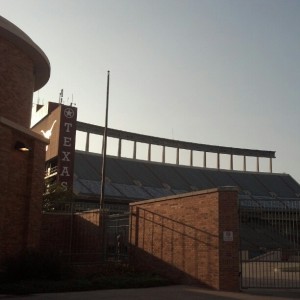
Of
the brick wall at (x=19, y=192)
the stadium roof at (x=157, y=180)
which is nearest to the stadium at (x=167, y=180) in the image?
the stadium roof at (x=157, y=180)

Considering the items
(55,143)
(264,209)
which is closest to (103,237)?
(264,209)

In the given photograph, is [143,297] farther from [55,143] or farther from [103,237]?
[55,143]

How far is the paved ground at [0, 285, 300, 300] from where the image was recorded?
46.6 feet

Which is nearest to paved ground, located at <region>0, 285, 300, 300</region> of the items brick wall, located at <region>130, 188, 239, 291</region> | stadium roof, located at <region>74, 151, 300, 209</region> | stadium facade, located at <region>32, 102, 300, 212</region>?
brick wall, located at <region>130, 188, 239, 291</region>

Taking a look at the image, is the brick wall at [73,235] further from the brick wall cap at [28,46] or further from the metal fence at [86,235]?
the brick wall cap at [28,46]

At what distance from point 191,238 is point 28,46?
10.5 metres


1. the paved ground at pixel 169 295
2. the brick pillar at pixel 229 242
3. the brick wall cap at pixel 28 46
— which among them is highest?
the brick wall cap at pixel 28 46

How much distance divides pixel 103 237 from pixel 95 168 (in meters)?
32.6

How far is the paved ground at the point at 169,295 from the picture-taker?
14.2m

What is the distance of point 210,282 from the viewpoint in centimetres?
1678

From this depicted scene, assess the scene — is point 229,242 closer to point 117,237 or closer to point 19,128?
point 117,237

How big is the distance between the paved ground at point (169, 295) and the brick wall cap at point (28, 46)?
1064 centimetres

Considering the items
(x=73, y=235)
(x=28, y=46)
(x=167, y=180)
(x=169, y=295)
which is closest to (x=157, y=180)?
(x=167, y=180)

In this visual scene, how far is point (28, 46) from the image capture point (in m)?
20.8
